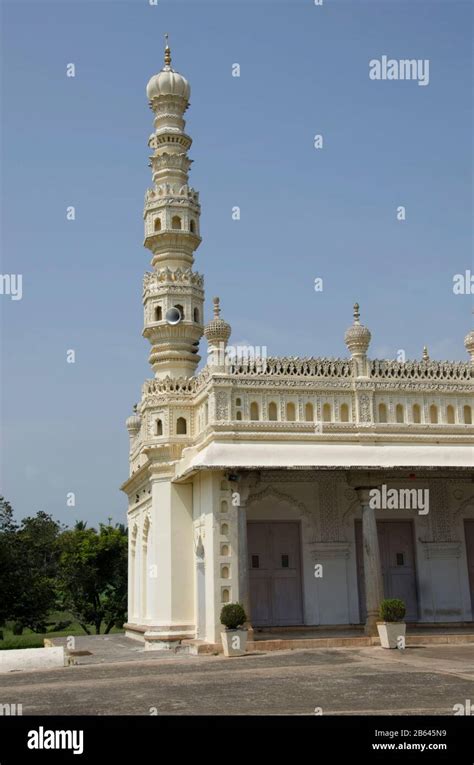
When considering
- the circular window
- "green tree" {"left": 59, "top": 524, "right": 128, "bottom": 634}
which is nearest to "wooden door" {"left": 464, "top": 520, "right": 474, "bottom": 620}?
the circular window

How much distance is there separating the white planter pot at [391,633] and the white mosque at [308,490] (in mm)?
1049

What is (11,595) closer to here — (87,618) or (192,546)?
(87,618)

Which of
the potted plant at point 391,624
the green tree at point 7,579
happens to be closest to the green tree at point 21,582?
the green tree at point 7,579

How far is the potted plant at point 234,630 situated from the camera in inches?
802

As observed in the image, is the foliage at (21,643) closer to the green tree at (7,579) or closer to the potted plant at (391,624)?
the green tree at (7,579)

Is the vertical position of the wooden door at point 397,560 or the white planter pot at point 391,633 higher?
the wooden door at point 397,560

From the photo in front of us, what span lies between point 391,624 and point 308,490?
4982 millimetres

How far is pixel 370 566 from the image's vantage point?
2256 centimetres

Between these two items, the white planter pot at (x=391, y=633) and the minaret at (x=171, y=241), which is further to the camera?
the minaret at (x=171, y=241)

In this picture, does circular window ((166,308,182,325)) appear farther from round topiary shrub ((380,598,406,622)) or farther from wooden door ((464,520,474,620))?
round topiary shrub ((380,598,406,622))

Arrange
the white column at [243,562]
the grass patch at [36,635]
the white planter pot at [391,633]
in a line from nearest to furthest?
the white planter pot at [391,633], the white column at [243,562], the grass patch at [36,635]

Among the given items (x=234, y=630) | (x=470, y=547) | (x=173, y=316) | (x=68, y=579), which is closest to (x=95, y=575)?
(x=68, y=579)

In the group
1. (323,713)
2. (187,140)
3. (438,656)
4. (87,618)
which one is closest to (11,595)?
(87,618)

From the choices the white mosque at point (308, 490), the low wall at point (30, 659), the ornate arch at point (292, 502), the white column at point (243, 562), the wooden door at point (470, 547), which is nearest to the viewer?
the low wall at point (30, 659)
